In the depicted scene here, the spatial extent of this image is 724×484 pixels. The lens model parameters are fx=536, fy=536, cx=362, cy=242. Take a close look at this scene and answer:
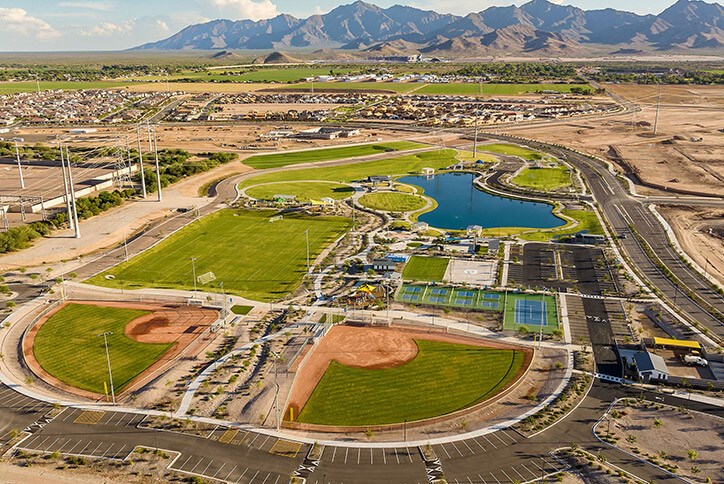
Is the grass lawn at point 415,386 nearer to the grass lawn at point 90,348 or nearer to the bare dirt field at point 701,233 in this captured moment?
the grass lawn at point 90,348

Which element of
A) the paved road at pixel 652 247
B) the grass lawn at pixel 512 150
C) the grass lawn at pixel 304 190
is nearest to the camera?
the paved road at pixel 652 247

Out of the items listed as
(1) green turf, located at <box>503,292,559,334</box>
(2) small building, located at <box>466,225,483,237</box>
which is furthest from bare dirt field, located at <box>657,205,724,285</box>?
(2) small building, located at <box>466,225,483,237</box>

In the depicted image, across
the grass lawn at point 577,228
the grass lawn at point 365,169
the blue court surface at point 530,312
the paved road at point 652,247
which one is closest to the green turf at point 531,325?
the blue court surface at point 530,312

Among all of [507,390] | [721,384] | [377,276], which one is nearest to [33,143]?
[377,276]

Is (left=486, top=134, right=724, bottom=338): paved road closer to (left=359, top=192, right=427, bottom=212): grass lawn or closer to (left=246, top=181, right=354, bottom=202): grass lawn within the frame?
(left=359, top=192, right=427, bottom=212): grass lawn

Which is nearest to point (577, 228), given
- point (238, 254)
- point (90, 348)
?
point (238, 254)

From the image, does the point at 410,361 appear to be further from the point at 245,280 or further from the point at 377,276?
the point at 245,280

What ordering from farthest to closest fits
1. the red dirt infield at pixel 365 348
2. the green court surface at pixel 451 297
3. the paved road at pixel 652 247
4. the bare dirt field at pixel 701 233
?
1. the bare dirt field at pixel 701 233
2. the green court surface at pixel 451 297
3. the paved road at pixel 652 247
4. the red dirt infield at pixel 365 348
